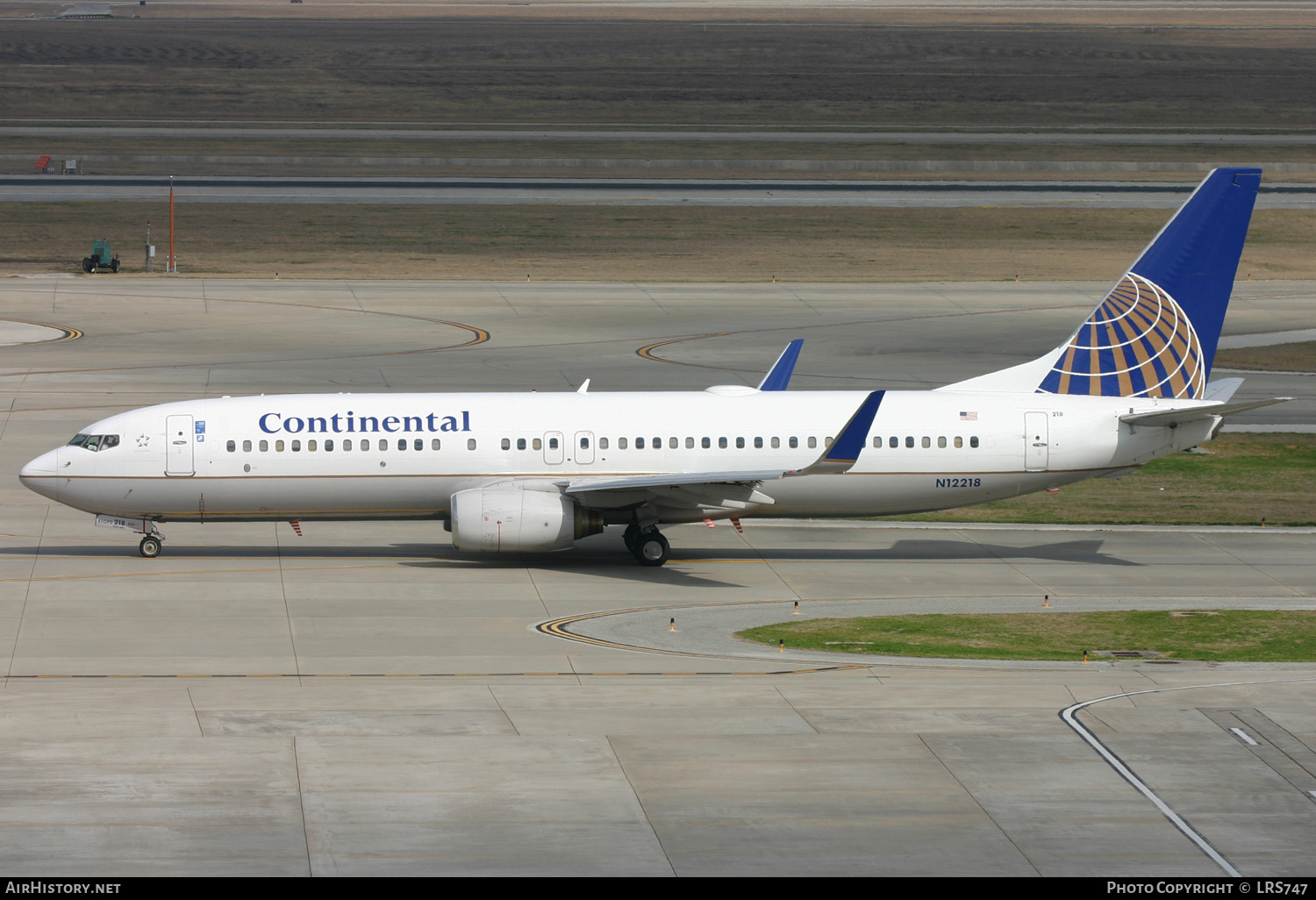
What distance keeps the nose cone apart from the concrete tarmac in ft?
5.26

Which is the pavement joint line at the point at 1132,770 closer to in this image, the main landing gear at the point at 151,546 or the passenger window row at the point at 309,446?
the passenger window row at the point at 309,446

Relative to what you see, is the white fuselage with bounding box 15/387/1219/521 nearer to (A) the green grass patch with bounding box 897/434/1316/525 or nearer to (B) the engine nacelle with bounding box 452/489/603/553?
(B) the engine nacelle with bounding box 452/489/603/553

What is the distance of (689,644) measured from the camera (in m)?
31.0

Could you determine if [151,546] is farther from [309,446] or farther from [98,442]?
[309,446]

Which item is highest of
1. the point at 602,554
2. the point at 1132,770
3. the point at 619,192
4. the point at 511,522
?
the point at 619,192

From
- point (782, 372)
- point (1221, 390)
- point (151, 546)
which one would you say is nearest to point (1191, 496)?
point (1221, 390)

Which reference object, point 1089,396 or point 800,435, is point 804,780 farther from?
point 1089,396

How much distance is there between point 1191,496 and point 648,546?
17.2m

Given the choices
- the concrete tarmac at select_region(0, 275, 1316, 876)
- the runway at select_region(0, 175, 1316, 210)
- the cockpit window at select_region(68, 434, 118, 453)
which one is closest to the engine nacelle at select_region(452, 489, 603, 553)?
the concrete tarmac at select_region(0, 275, 1316, 876)

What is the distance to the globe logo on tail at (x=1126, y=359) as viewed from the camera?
3944 cm

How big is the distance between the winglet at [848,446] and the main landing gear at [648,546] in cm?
412

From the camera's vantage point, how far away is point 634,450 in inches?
1478

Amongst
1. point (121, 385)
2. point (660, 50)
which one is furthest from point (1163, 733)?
point (660, 50)
